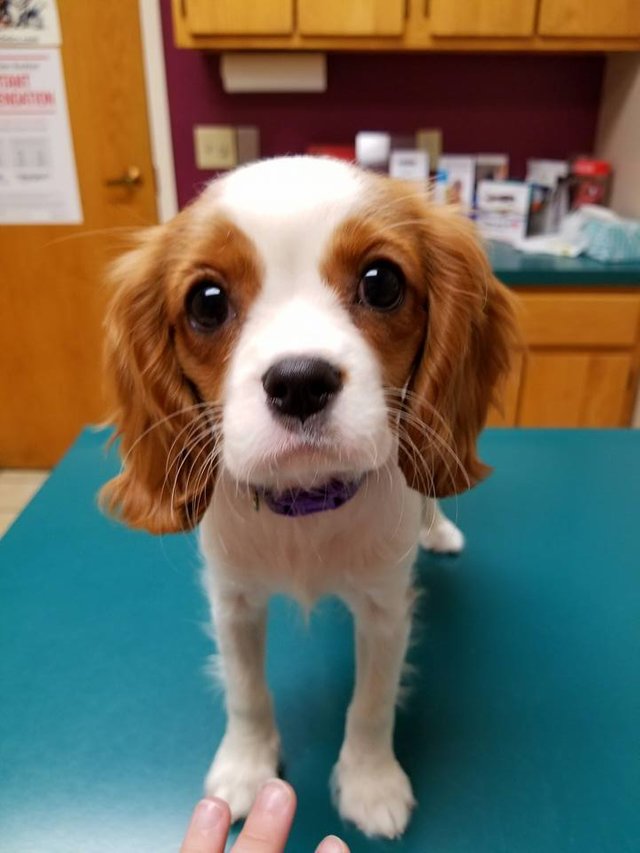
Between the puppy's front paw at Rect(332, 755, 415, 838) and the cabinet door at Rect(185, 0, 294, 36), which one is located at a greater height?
the cabinet door at Rect(185, 0, 294, 36)

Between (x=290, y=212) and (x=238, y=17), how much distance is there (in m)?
1.79

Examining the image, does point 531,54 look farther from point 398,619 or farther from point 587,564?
point 398,619

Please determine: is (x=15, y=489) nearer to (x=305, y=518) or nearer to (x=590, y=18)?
(x=305, y=518)

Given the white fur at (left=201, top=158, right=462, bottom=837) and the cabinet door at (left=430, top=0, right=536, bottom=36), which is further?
the cabinet door at (left=430, top=0, right=536, bottom=36)

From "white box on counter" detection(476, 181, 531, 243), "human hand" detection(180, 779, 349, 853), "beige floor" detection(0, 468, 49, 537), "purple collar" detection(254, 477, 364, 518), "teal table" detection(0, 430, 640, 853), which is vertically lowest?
"beige floor" detection(0, 468, 49, 537)

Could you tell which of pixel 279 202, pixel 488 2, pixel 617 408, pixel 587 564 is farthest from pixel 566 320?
pixel 279 202

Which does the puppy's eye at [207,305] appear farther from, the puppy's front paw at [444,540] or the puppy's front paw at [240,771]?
the puppy's front paw at [444,540]

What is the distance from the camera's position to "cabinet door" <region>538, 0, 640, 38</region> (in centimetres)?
212

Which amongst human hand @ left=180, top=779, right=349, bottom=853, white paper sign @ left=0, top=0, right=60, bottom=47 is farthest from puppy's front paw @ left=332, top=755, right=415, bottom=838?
white paper sign @ left=0, top=0, right=60, bottom=47

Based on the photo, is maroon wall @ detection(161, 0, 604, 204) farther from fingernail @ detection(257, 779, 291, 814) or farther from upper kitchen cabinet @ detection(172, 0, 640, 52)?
fingernail @ detection(257, 779, 291, 814)

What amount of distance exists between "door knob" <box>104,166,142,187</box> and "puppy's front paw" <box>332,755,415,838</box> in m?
2.25

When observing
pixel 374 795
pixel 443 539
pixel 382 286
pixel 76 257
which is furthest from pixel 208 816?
pixel 76 257

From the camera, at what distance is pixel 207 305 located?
672mm

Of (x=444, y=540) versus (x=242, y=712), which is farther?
(x=444, y=540)
